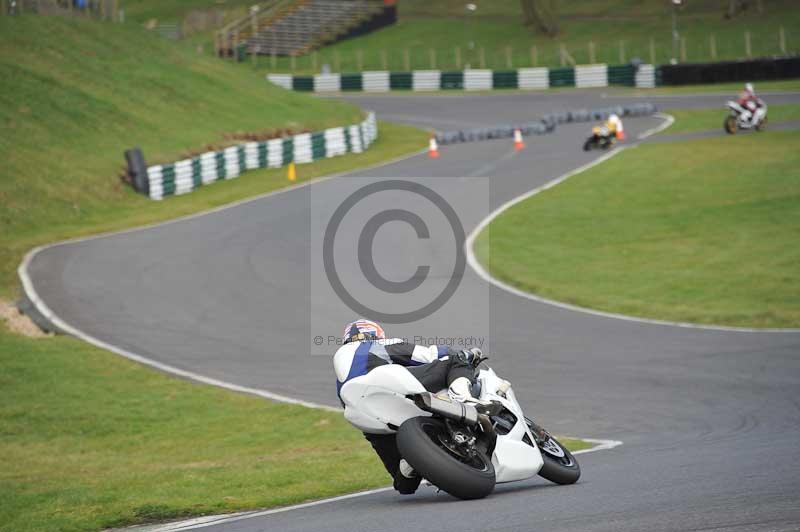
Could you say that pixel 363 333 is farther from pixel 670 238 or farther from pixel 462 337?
pixel 670 238

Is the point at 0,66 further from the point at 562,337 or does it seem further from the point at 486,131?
the point at 562,337

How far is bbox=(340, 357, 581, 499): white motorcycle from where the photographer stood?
8.19 m

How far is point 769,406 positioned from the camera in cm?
1375

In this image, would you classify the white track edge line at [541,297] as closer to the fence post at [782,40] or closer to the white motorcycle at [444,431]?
the white motorcycle at [444,431]

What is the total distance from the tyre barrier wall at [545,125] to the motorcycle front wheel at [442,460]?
34.6 m

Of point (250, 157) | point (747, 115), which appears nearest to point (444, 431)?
point (250, 157)

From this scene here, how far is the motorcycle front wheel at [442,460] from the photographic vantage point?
8125 mm

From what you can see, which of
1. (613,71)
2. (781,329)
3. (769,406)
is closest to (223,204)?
(781,329)

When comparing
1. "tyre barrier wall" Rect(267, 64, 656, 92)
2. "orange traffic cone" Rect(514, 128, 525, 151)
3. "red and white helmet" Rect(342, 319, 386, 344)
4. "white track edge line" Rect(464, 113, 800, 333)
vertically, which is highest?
"tyre barrier wall" Rect(267, 64, 656, 92)

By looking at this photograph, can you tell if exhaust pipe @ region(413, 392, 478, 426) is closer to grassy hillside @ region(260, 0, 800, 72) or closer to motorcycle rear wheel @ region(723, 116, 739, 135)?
motorcycle rear wheel @ region(723, 116, 739, 135)

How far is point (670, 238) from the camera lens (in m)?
25.6

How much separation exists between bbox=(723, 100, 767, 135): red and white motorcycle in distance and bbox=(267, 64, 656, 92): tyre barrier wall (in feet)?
64.6

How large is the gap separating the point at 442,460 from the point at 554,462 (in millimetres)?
1442

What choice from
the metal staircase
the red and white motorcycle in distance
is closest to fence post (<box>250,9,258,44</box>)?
the metal staircase
